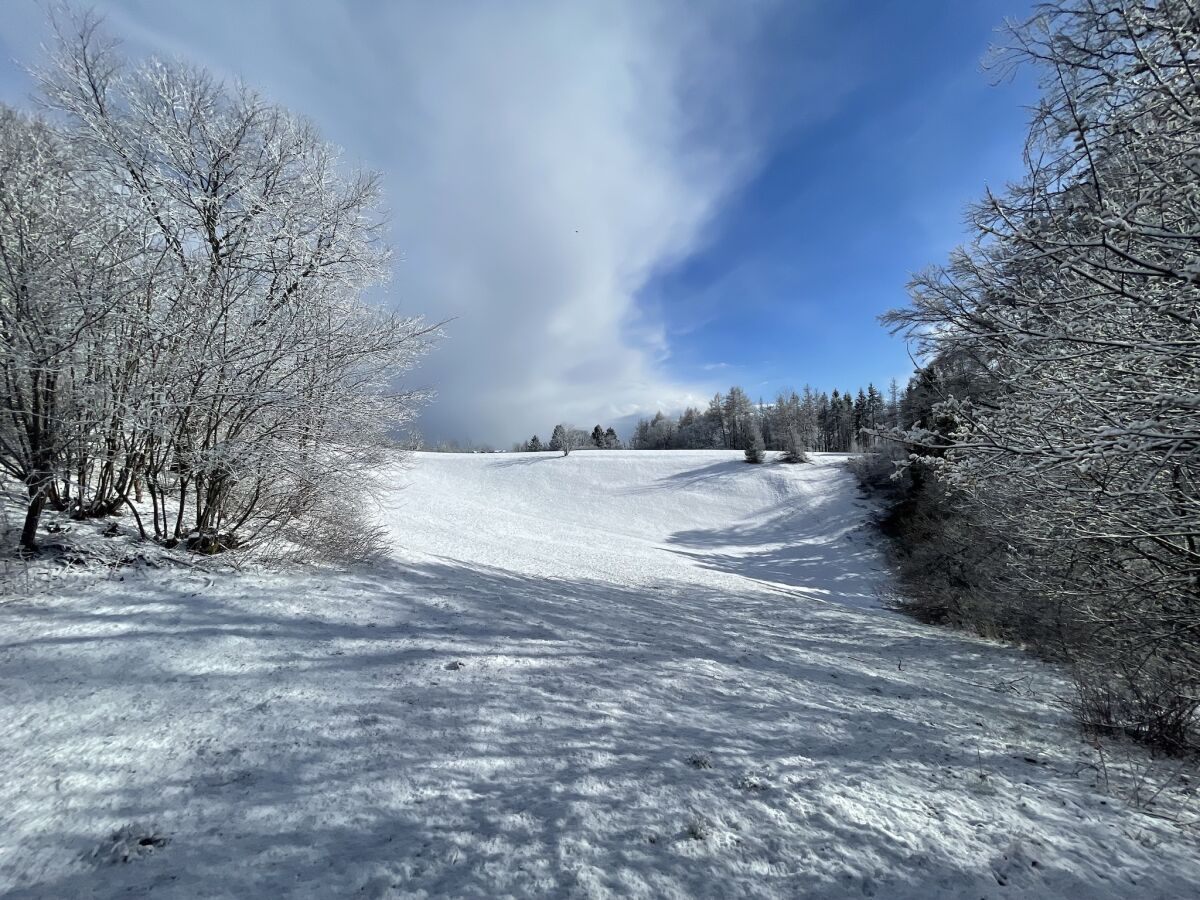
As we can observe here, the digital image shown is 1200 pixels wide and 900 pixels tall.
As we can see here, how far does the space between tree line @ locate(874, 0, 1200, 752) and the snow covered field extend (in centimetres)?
126

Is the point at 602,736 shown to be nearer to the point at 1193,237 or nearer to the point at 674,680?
the point at 674,680

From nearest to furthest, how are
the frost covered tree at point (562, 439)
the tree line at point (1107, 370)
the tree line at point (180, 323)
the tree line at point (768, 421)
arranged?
the tree line at point (1107, 370)
the tree line at point (180, 323)
the frost covered tree at point (562, 439)
the tree line at point (768, 421)

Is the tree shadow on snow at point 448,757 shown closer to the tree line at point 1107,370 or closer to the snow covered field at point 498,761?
the snow covered field at point 498,761

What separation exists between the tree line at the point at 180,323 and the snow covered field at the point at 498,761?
5.12ft

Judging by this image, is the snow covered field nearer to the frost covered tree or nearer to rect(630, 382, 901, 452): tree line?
the frost covered tree

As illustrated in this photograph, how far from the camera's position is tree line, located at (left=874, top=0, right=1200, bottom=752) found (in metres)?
2.48

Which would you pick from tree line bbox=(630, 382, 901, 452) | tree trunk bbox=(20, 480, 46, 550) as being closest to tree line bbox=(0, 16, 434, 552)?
tree trunk bbox=(20, 480, 46, 550)

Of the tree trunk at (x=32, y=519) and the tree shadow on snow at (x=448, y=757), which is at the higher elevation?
the tree trunk at (x=32, y=519)

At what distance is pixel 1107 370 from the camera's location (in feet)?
9.13

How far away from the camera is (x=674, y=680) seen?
548 cm

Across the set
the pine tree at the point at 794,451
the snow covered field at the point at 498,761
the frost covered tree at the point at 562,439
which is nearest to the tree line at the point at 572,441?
the frost covered tree at the point at 562,439

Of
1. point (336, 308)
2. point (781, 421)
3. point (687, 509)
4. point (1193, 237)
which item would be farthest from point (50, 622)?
point (781, 421)

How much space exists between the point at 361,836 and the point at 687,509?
29098 mm

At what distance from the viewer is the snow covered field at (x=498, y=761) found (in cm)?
260
